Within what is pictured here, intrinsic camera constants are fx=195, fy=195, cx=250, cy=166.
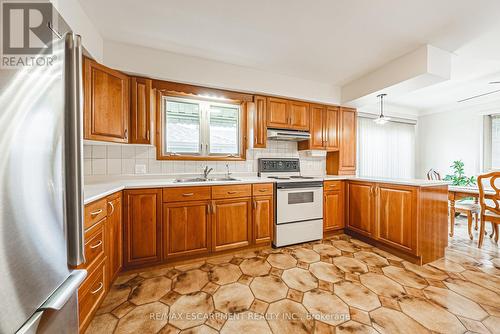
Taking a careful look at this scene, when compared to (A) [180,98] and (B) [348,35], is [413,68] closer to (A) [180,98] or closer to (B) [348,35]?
(B) [348,35]

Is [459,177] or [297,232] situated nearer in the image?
[297,232]

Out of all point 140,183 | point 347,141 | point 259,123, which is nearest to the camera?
point 140,183

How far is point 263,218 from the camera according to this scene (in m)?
2.54

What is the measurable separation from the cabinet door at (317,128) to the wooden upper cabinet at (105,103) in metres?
2.62

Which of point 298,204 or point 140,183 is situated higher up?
point 140,183

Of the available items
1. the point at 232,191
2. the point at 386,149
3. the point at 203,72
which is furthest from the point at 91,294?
the point at 386,149

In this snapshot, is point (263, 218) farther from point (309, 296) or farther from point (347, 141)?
point (347, 141)

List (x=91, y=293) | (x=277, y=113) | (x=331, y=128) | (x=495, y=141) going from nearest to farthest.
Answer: (x=91, y=293) → (x=277, y=113) → (x=331, y=128) → (x=495, y=141)

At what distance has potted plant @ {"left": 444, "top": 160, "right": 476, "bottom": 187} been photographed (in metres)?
3.87

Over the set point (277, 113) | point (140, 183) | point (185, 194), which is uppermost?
point (277, 113)

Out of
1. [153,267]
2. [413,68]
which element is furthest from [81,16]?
[413,68]

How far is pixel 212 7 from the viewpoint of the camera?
5.59ft

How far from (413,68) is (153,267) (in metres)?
3.70

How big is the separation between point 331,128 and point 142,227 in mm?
3147
